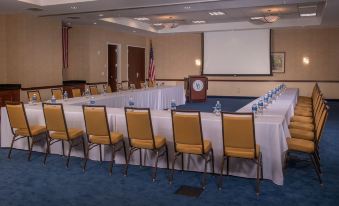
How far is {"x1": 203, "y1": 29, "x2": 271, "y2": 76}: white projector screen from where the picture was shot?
14461 millimetres

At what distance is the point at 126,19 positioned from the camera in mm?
12297

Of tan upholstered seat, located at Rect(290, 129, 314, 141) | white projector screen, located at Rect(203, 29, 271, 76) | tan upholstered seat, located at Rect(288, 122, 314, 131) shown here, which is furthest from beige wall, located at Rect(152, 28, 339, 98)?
tan upholstered seat, located at Rect(290, 129, 314, 141)

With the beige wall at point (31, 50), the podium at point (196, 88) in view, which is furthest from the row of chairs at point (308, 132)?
→ the beige wall at point (31, 50)

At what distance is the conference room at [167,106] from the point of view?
4.13 meters

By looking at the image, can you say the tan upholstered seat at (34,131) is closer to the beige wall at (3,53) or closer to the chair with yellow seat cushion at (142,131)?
the chair with yellow seat cushion at (142,131)

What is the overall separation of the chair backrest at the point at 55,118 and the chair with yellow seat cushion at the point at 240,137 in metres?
2.36

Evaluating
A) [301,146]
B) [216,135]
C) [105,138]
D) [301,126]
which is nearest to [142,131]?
[105,138]

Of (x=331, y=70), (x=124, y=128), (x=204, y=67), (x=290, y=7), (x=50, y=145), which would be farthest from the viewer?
(x=204, y=67)

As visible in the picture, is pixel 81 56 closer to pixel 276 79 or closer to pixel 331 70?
pixel 276 79

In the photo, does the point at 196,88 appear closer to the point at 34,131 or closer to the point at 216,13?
the point at 216,13

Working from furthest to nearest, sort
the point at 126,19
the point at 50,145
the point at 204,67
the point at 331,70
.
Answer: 1. the point at 204,67
2. the point at 331,70
3. the point at 126,19
4. the point at 50,145

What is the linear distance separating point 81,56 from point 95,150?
25.0 feet

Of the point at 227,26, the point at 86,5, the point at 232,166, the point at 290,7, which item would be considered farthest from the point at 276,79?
the point at 232,166

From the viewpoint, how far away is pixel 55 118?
16.7 feet
